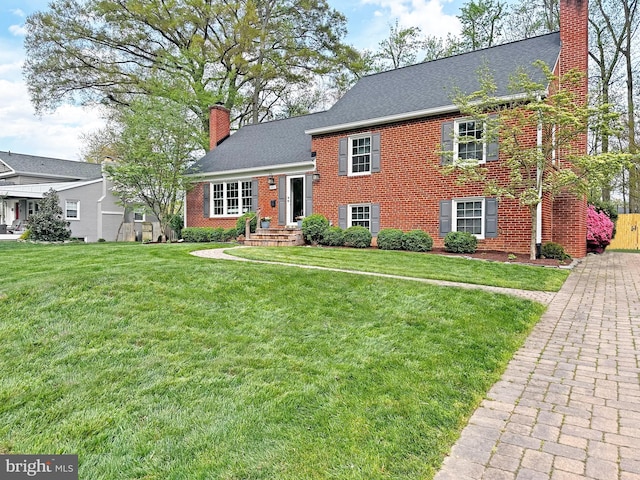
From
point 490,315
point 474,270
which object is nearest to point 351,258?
point 474,270

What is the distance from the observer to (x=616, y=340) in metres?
4.37

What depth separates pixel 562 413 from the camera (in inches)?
107

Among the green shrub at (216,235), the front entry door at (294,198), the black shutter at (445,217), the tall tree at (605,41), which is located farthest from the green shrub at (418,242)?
the tall tree at (605,41)

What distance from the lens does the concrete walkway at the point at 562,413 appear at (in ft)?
6.95

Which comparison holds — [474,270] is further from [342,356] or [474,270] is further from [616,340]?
[342,356]

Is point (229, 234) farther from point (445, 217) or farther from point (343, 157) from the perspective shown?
point (445, 217)

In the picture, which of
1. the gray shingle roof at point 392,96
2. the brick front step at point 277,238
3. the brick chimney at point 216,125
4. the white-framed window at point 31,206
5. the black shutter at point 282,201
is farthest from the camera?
the white-framed window at point 31,206

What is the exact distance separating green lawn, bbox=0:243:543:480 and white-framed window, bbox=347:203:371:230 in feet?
27.0

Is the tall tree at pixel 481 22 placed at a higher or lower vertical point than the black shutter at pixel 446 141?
higher

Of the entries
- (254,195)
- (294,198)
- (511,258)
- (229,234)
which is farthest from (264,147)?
(511,258)

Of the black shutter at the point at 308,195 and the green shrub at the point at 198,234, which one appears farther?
the green shrub at the point at 198,234

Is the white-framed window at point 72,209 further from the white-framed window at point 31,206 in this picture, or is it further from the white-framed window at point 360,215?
the white-framed window at point 360,215

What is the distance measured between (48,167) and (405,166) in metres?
24.1

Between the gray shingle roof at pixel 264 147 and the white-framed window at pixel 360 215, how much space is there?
2725 millimetres
